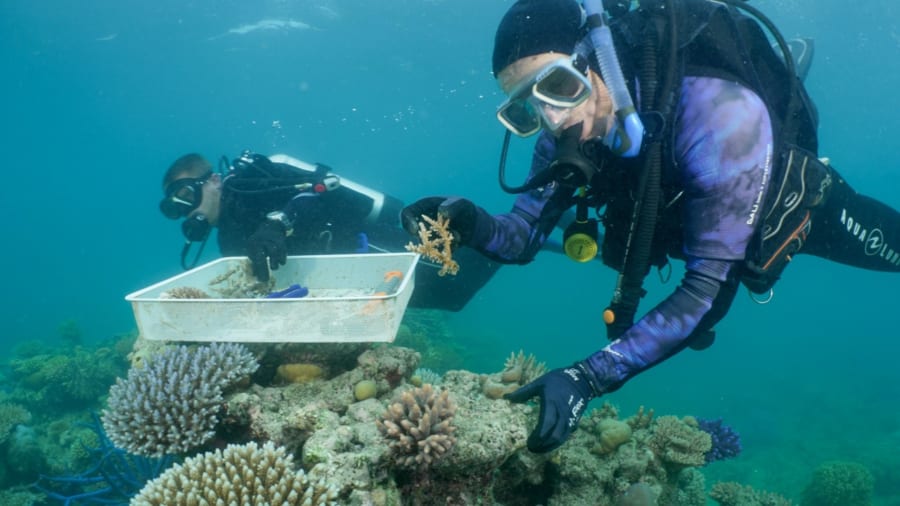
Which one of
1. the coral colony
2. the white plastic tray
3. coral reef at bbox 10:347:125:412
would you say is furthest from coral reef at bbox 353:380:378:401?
coral reef at bbox 10:347:125:412

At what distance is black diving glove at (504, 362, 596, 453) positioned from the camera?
2557 millimetres

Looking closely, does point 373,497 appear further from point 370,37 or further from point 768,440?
point 370,37

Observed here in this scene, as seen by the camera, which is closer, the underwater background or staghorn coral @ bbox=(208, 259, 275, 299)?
staghorn coral @ bbox=(208, 259, 275, 299)

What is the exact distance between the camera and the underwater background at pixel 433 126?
1741 cm

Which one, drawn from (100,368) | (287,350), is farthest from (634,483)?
(100,368)

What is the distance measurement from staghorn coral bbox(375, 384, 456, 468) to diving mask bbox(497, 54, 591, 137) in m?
2.00

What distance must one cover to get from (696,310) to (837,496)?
1008cm

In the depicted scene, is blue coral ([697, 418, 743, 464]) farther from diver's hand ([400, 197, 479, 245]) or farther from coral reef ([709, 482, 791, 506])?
diver's hand ([400, 197, 479, 245])

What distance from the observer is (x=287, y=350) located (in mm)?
4121

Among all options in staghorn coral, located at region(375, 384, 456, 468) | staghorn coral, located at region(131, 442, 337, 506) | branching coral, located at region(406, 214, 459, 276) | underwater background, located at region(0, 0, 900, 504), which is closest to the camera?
staghorn coral, located at region(131, 442, 337, 506)

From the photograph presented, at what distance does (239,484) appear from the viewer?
246cm

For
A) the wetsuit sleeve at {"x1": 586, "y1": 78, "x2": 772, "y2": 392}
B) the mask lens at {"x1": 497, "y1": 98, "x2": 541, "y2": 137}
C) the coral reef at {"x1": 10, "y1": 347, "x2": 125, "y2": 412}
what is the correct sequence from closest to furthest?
the wetsuit sleeve at {"x1": 586, "y1": 78, "x2": 772, "y2": 392} → the mask lens at {"x1": 497, "y1": 98, "x2": 541, "y2": 137} → the coral reef at {"x1": 10, "y1": 347, "x2": 125, "y2": 412}

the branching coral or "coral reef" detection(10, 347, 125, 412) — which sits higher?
the branching coral

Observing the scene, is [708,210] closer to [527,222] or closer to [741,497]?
[527,222]
